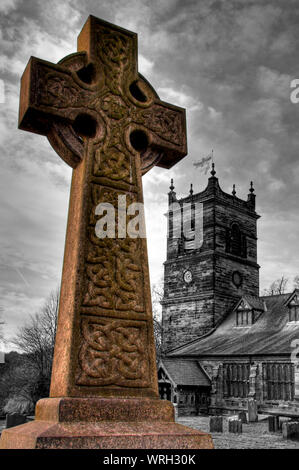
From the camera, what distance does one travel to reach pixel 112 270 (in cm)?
386

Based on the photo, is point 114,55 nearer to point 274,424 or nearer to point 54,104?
point 54,104

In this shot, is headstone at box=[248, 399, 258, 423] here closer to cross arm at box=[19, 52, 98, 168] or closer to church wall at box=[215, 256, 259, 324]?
church wall at box=[215, 256, 259, 324]

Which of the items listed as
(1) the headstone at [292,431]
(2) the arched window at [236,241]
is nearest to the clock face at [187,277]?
(2) the arched window at [236,241]

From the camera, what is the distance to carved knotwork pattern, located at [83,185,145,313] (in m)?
3.73

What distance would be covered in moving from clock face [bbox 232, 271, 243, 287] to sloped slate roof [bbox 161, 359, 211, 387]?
978cm

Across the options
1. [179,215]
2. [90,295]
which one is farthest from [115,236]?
[179,215]

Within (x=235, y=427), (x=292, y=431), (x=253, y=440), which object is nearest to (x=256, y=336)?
(x=235, y=427)

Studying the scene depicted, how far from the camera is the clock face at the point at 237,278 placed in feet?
136

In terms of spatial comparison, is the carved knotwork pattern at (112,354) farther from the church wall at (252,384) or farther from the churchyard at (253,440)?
the church wall at (252,384)

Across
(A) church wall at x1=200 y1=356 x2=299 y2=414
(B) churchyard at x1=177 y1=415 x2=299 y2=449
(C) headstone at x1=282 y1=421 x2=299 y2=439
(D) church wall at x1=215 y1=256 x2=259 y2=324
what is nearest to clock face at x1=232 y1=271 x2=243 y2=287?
(D) church wall at x1=215 y1=256 x2=259 y2=324

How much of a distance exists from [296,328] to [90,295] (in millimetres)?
30239
